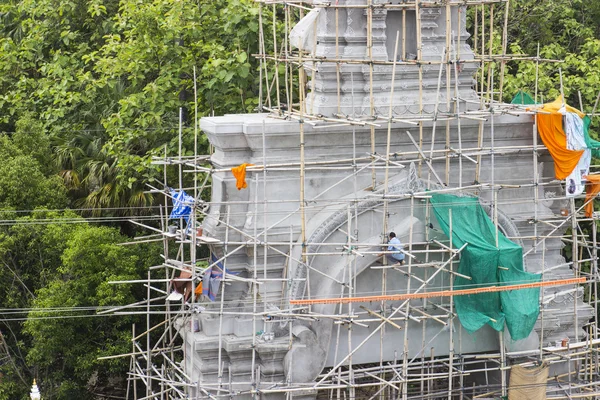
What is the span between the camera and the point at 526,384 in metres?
21.9

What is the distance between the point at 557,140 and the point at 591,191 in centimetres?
133

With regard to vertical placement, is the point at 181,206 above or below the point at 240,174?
below

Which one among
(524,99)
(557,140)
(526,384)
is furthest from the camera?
(524,99)

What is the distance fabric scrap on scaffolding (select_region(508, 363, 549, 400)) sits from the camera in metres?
21.9

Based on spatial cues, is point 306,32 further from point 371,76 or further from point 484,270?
point 484,270

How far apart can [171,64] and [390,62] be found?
761 centimetres

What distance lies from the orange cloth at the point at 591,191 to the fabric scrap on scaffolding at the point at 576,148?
0.79 ft

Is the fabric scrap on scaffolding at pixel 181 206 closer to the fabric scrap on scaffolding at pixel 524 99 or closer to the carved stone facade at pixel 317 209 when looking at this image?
the carved stone facade at pixel 317 209

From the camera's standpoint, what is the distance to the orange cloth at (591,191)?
22.5m

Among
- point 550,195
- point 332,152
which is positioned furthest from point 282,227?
point 550,195

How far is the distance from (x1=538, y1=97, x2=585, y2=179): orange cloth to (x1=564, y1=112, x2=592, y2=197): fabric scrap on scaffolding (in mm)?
Answer: 86

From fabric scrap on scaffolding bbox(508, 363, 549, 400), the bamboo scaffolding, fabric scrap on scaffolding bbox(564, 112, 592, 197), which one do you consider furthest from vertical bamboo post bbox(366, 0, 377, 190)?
fabric scrap on scaffolding bbox(508, 363, 549, 400)

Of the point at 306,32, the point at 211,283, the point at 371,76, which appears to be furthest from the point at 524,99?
the point at 211,283

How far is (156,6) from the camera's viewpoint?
2712 cm
